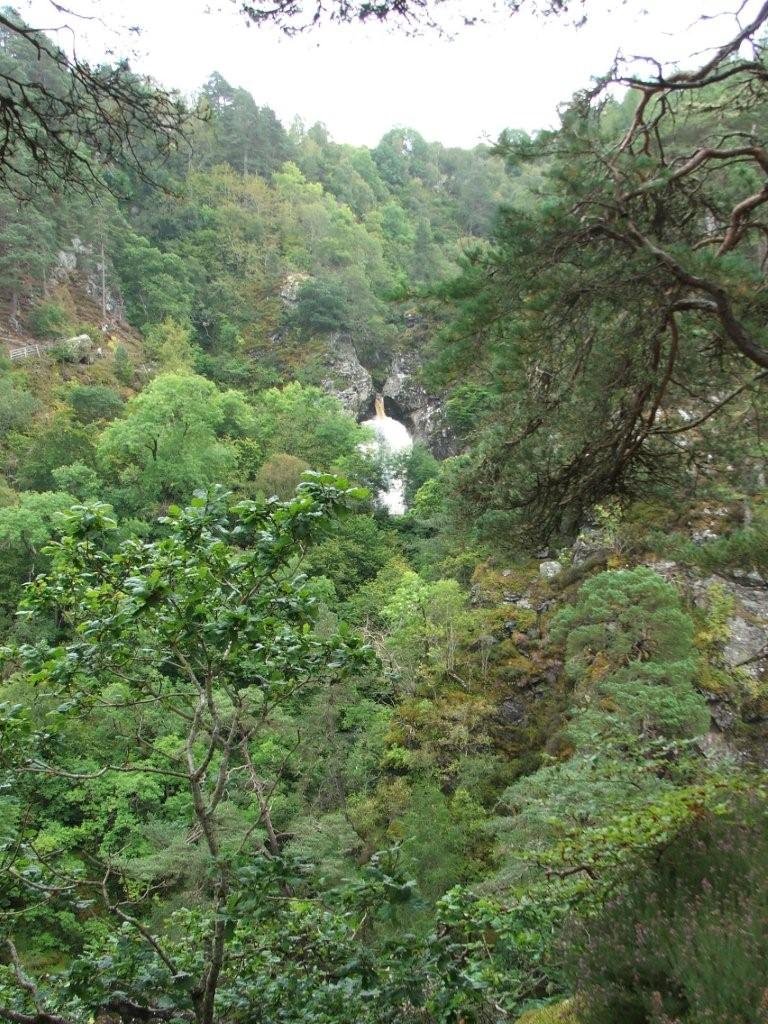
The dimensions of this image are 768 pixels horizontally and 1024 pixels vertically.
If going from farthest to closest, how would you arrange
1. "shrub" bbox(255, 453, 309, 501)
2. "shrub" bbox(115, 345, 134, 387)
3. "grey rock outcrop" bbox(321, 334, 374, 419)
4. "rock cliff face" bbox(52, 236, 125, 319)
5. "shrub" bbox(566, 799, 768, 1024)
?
"grey rock outcrop" bbox(321, 334, 374, 419) < "rock cliff face" bbox(52, 236, 125, 319) < "shrub" bbox(115, 345, 134, 387) < "shrub" bbox(255, 453, 309, 501) < "shrub" bbox(566, 799, 768, 1024)

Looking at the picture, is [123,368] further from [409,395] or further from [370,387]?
A: [409,395]

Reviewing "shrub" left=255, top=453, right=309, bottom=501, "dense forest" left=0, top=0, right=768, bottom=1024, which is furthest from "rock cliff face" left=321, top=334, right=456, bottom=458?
"dense forest" left=0, top=0, right=768, bottom=1024

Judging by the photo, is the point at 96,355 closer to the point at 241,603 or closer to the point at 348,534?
the point at 348,534

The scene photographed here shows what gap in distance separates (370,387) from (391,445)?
18.7ft

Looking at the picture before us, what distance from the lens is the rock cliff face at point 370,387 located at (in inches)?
1484

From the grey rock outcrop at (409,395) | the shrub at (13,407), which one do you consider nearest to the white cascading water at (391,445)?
the grey rock outcrop at (409,395)

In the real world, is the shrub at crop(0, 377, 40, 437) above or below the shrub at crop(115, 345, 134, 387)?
below

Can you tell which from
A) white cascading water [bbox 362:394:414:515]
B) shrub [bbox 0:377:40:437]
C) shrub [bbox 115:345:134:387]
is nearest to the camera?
shrub [bbox 0:377:40:437]

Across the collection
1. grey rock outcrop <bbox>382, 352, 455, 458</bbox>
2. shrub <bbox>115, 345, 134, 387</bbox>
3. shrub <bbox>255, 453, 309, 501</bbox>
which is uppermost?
grey rock outcrop <bbox>382, 352, 455, 458</bbox>

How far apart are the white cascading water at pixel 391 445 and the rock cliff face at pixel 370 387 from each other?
0.51 metres

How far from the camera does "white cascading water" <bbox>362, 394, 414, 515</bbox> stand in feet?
99.2

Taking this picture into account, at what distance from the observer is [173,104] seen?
10.1 feet

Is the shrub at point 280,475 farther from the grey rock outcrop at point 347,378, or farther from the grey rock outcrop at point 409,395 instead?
the grey rock outcrop at point 409,395

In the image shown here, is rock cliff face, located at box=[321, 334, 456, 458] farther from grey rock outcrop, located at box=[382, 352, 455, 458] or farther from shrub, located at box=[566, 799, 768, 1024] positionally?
shrub, located at box=[566, 799, 768, 1024]
